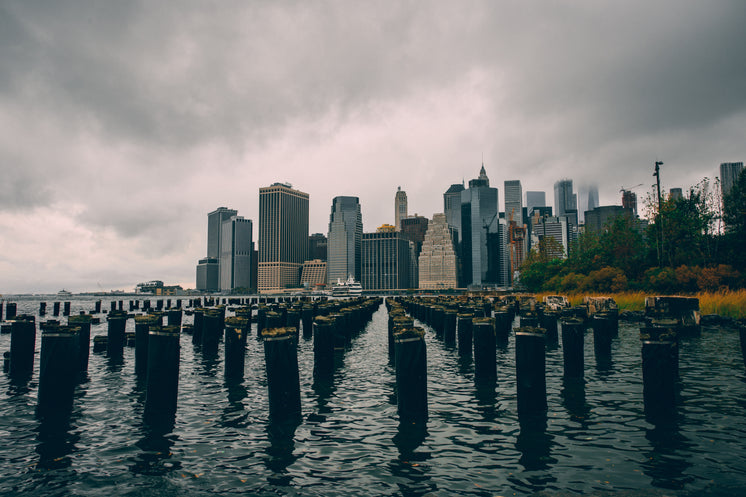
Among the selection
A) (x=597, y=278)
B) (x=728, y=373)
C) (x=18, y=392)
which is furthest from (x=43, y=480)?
(x=597, y=278)

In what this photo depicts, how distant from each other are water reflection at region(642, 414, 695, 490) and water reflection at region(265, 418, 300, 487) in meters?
6.88

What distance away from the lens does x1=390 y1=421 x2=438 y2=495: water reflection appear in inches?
323

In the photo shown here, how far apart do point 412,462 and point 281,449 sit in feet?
9.99

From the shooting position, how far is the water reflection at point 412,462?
820 cm

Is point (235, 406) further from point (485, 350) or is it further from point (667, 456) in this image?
point (667, 456)

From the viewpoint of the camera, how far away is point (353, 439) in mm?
10945

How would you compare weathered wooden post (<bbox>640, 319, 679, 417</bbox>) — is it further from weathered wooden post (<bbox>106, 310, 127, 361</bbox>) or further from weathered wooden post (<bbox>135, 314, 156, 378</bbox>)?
weathered wooden post (<bbox>106, 310, 127, 361</bbox>)

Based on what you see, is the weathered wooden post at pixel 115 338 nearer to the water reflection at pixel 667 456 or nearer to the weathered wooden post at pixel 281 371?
the weathered wooden post at pixel 281 371

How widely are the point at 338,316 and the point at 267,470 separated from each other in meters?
18.2

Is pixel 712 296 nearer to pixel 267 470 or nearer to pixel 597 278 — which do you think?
pixel 597 278

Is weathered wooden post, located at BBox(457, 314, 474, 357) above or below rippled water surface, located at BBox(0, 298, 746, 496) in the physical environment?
above

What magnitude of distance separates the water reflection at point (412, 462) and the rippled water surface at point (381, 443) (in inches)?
1.6

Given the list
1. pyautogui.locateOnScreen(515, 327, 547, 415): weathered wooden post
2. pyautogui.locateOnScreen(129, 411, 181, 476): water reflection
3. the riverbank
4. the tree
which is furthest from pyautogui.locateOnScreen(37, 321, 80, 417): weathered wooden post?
the tree

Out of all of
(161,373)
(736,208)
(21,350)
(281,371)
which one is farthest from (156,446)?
(736,208)
